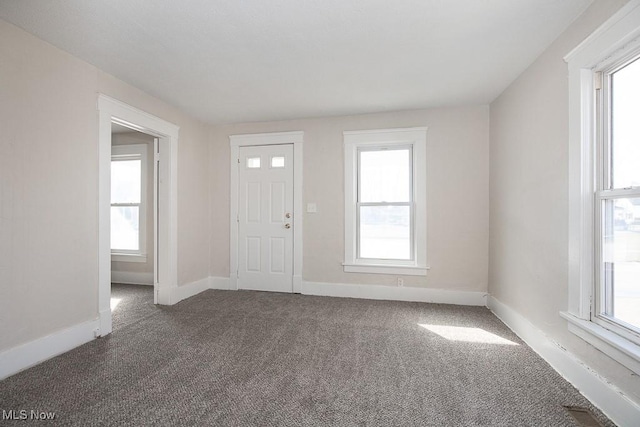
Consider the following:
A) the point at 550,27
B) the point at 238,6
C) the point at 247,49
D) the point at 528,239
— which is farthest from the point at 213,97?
the point at 528,239

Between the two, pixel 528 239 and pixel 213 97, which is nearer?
pixel 528 239

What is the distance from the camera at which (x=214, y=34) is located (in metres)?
2.34

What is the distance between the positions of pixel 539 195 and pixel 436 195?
4.74ft

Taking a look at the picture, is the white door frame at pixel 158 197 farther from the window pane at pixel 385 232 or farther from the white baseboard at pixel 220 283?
the window pane at pixel 385 232

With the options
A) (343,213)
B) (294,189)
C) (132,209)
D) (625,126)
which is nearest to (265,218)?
(294,189)

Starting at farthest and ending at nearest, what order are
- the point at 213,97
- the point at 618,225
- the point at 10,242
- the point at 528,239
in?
the point at 213,97 → the point at 528,239 → the point at 10,242 → the point at 618,225

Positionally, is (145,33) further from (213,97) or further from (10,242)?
(10,242)

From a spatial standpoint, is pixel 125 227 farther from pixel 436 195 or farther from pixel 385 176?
pixel 436 195

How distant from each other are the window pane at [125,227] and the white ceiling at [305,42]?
2.45 m

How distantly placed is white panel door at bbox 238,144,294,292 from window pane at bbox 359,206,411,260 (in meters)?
1.07

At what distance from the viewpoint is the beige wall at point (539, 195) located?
6.99 feet

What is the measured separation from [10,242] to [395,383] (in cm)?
289

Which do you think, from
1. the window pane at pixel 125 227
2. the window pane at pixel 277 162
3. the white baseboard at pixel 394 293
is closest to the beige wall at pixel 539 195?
the white baseboard at pixel 394 293

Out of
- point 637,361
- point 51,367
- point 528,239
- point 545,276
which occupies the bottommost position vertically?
point 51,367
